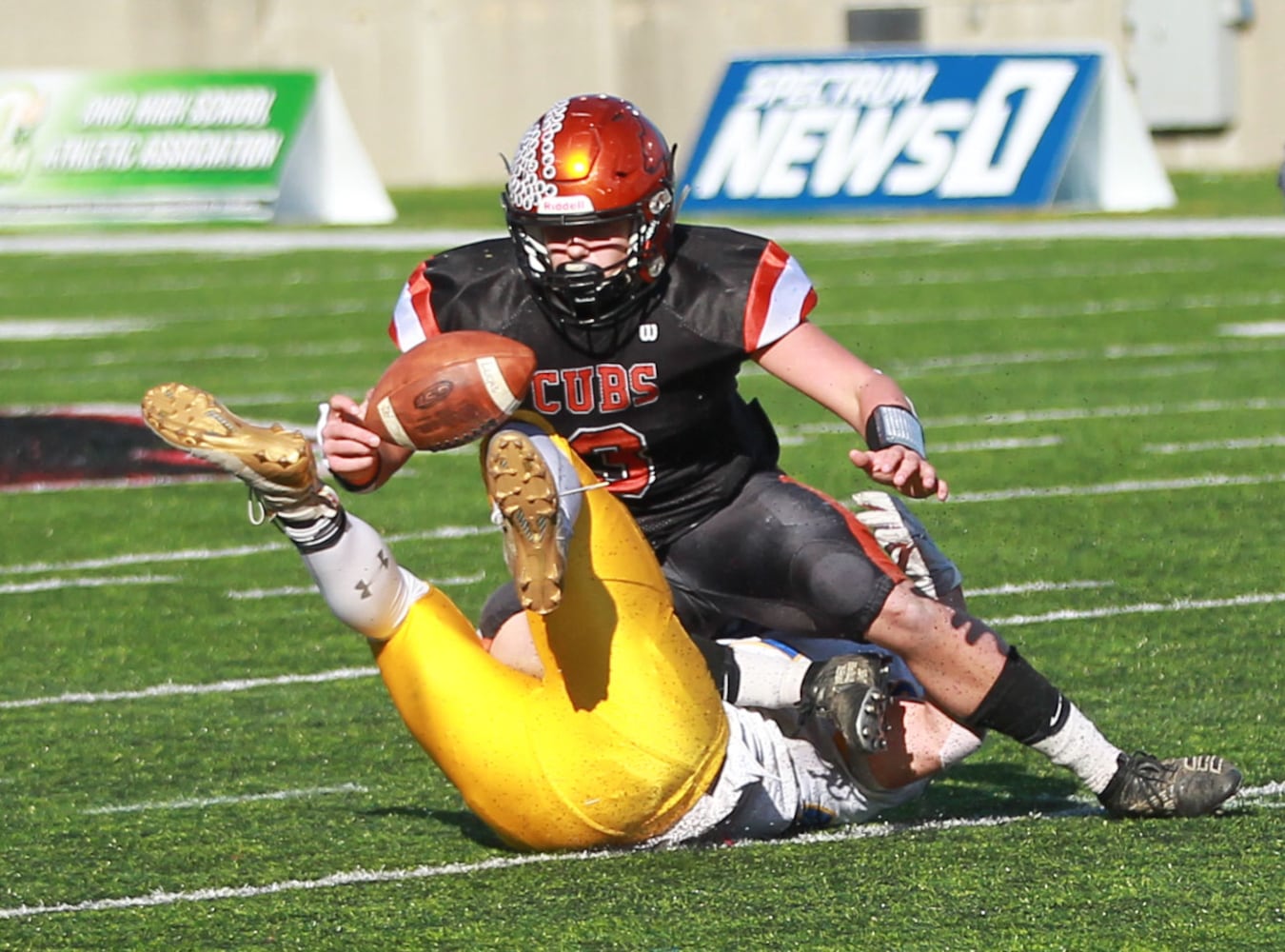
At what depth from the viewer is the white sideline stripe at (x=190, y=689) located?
6.33m

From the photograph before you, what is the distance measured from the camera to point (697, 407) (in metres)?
5.02

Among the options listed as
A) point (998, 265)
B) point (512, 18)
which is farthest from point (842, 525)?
point (512, 18)

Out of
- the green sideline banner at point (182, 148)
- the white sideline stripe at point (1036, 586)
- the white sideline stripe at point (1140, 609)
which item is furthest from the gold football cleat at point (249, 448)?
the green sideline banner at point (182, 148)

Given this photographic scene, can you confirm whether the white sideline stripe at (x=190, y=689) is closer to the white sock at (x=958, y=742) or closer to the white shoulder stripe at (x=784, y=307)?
the white shoulder stripe at (x=784, y=307)

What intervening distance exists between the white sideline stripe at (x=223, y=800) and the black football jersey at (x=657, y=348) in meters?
0.84

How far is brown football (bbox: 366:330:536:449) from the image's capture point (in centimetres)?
449

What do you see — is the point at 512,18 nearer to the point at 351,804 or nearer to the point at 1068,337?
the point at 1068,337

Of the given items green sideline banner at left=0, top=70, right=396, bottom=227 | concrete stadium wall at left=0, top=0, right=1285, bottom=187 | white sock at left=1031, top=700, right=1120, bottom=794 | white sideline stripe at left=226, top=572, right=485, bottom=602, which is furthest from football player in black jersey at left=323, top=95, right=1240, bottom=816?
concrete stadium wall at left=0, top=0, right=1285, bottom=187

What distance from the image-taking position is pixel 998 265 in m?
16.3

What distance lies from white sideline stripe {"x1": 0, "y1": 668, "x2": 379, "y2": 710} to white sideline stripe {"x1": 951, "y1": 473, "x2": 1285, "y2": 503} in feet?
9.55

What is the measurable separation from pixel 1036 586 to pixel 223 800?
9.48 feet

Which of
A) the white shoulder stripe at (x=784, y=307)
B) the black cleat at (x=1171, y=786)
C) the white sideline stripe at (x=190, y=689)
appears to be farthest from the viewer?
the white sideline stripe at (x=190, y=689)

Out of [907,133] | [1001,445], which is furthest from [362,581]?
[907,133]

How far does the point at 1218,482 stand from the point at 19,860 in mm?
5257
